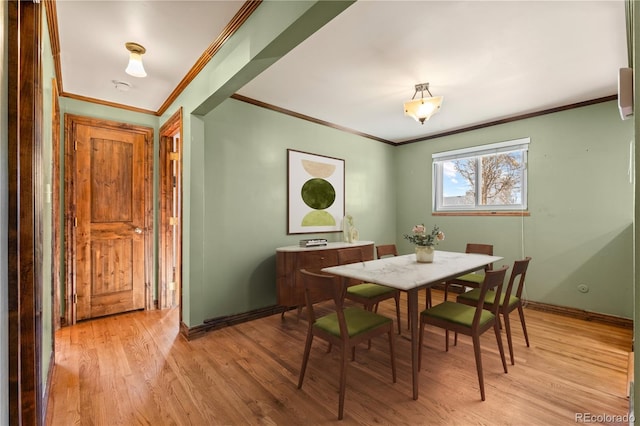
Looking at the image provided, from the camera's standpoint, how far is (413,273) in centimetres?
221

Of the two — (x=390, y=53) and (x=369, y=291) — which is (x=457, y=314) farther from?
(x=390, y=53)

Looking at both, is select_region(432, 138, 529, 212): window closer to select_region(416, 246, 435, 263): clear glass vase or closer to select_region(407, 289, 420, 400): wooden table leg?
select_region(416, 246, 435, 263): clear glass vase

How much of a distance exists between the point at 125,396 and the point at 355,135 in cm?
405

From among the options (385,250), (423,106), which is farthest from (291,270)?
(423,106)

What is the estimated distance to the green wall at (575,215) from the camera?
3.13m

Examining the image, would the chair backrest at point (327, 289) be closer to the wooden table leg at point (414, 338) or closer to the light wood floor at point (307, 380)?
the wooden table leg at point (414, 338)

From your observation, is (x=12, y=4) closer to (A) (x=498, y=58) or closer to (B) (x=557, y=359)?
(A) (x=498, y=58)

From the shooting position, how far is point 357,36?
2137 mm

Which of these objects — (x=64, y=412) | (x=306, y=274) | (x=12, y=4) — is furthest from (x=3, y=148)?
(x=64, y=412)

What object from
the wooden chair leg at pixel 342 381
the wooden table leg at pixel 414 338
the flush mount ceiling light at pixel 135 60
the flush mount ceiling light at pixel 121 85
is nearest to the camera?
the wooden chair leg at pixel 342 381

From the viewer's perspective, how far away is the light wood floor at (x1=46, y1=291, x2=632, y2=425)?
1.73 metres

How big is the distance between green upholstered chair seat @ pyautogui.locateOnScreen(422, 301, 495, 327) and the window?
2.38 metres

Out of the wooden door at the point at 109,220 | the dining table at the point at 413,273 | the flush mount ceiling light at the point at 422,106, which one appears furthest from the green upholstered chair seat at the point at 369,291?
the wooden door at the point at 109,220

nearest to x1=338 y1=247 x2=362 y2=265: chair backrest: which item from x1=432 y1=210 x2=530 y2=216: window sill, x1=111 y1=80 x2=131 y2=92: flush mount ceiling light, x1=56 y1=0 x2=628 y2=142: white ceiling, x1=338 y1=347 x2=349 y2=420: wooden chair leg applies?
x1=338 y1=347 x2=349 y2=420: wooden chair leg
